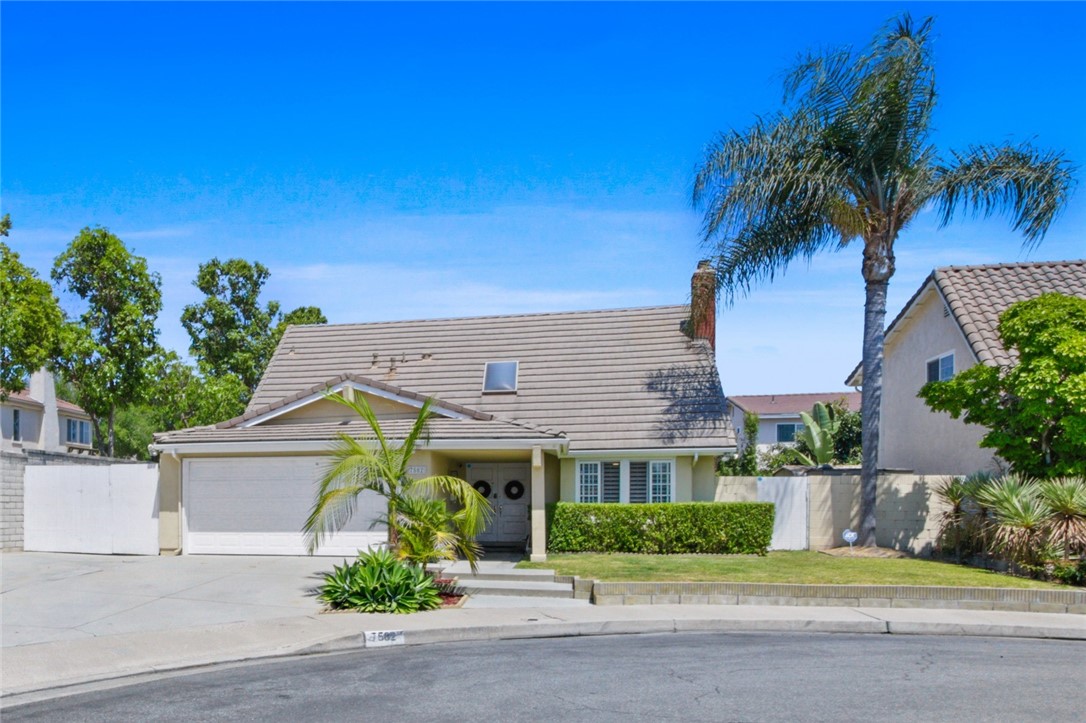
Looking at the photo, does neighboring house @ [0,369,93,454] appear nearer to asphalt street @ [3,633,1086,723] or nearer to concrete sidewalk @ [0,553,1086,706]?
concrete sidewalk @ [0,553,1086,706]

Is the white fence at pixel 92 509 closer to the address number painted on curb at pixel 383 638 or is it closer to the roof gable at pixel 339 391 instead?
the roof gable at pixel 339 391

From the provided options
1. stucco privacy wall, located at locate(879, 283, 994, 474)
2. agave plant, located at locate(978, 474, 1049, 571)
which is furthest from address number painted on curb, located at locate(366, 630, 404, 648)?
stucco privacy wall, located at locate(879, 283, 994, 474)

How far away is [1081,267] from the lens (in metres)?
22.5

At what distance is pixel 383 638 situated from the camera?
11461 millimetres

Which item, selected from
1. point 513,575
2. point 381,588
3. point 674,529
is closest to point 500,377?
point 674,529

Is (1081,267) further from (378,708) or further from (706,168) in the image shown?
(378,708)

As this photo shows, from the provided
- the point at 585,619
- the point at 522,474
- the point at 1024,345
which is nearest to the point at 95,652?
the point at 585,619

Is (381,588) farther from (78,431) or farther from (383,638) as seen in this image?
(78,431)

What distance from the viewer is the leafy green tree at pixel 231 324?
115ft

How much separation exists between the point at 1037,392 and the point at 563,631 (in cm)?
953

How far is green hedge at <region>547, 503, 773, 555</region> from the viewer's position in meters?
19.0

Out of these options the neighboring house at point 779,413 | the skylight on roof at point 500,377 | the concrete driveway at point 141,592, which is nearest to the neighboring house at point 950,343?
the skylight on roof at point 500,377

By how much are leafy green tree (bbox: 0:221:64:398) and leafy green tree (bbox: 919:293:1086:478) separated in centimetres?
2217

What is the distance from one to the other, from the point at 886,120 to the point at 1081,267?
8.13m
